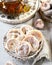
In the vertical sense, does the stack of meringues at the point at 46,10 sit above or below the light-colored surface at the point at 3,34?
above

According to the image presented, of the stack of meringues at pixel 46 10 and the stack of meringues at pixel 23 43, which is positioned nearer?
the stack of meringues at pixel 23 43

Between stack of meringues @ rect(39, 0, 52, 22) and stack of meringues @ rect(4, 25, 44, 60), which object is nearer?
stack of meringues @ rect(4, 25, 44, 60)

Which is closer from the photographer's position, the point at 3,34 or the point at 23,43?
the point at 23,43

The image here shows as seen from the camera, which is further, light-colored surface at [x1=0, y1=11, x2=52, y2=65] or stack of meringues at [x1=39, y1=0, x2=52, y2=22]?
stack of meringues at [x1=39, y1=0, x2=52, y2=22]

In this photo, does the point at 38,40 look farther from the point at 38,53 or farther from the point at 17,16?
the point at 17,16

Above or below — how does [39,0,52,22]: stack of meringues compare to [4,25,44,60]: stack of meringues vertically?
above

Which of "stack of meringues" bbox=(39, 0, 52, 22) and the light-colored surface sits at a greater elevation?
"stack of meringues" bbox=(39, 0, 52, 22)

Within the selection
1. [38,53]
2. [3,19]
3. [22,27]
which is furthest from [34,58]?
[3,19]

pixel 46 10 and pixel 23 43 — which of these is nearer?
pixel 23 43
